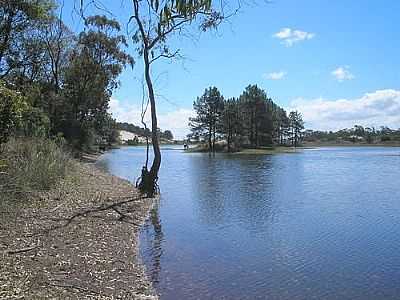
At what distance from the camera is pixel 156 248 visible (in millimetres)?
13109

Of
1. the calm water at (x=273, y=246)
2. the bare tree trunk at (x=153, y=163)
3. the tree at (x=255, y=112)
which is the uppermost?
the tree at (x=255, y=112)

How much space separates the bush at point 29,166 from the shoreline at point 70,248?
1.41 ft

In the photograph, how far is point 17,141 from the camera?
18.1 m

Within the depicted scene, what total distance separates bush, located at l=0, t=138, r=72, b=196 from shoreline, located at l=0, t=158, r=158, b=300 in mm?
430

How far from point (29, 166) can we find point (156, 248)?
562 centimetres

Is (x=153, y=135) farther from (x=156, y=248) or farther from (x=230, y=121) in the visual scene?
(x=230, y=121)

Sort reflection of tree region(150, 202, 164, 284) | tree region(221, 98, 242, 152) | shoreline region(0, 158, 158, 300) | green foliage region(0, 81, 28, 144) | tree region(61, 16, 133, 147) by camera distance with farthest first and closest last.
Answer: tree region(221, 98, 242, 152)
tree region(61, 16, 133, 147)
green foliage region(0, 81, 28, 144)
reflection of tree region(150, 202, 164, 284)
shoreline region(0, 158, 158, 300)

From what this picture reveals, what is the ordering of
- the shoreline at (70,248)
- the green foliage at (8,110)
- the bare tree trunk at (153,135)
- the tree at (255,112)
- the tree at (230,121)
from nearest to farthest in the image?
the shoreline at (70,248)
the green foliage at (8,110)
the bare tree trunk at (153,135)
the tree at (230,121)
the tree at (255,112)

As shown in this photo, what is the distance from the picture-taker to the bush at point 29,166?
1363 cm

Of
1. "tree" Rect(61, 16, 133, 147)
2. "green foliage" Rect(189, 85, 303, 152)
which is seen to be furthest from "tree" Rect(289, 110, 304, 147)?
"tree" Rect(61, 16, 133, 147)

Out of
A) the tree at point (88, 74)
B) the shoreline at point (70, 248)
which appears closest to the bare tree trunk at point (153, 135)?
the shoreline at point (70, 248)

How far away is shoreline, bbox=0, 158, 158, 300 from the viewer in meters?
8.45

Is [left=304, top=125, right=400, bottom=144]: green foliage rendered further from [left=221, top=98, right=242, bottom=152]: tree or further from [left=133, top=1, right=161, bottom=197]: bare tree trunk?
[left=133, top=1, right=161, bottom=197]: bare tree trunk

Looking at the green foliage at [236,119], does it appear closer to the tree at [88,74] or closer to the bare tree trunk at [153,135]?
the tree at [88,74]
